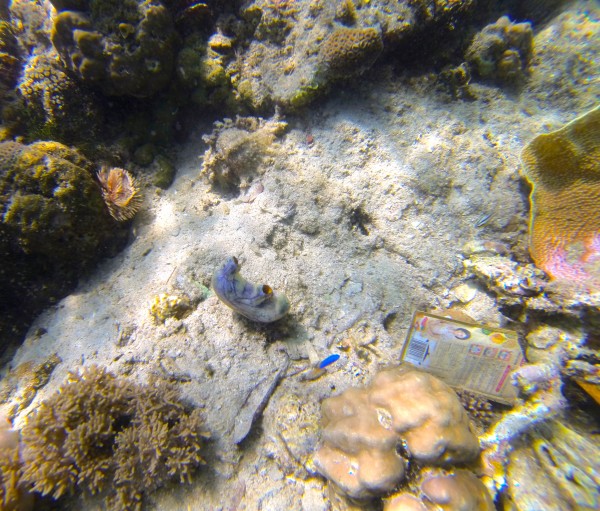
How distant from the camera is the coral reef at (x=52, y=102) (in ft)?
12.5

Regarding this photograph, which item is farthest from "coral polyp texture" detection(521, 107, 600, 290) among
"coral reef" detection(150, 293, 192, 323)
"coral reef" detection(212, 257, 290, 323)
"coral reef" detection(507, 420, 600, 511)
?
"coral reef" detection(150, 293, 192, 323)

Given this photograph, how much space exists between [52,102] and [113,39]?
1.23m

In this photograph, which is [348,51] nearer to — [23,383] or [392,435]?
[392,435]

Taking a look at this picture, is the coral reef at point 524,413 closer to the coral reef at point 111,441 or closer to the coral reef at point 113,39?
the coral reef at point 111,441

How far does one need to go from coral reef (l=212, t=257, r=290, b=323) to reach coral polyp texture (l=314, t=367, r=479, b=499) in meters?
1.11

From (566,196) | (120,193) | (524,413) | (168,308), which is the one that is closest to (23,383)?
(168,308)

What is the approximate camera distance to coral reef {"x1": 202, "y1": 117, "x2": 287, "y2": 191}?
12.4ft

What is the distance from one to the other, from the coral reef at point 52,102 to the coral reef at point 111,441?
11.3 feet

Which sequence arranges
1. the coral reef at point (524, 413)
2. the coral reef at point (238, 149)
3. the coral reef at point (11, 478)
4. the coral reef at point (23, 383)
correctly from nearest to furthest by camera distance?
the coral reef at point (524, 413) < the coral reef at point (11, 478) < the coral reef at point (23, 383) < the coral reef at point (238, 149)

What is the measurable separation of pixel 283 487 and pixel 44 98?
5.55 meters

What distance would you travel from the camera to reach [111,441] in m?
2.68

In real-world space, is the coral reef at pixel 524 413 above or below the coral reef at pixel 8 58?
below

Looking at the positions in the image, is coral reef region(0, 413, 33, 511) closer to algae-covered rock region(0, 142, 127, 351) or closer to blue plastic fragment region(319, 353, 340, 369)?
algae-covered rock region(0, 142, 127, 351)

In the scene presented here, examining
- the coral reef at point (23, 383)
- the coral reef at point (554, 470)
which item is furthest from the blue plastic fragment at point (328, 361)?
the coral reef at point (23, 383)
